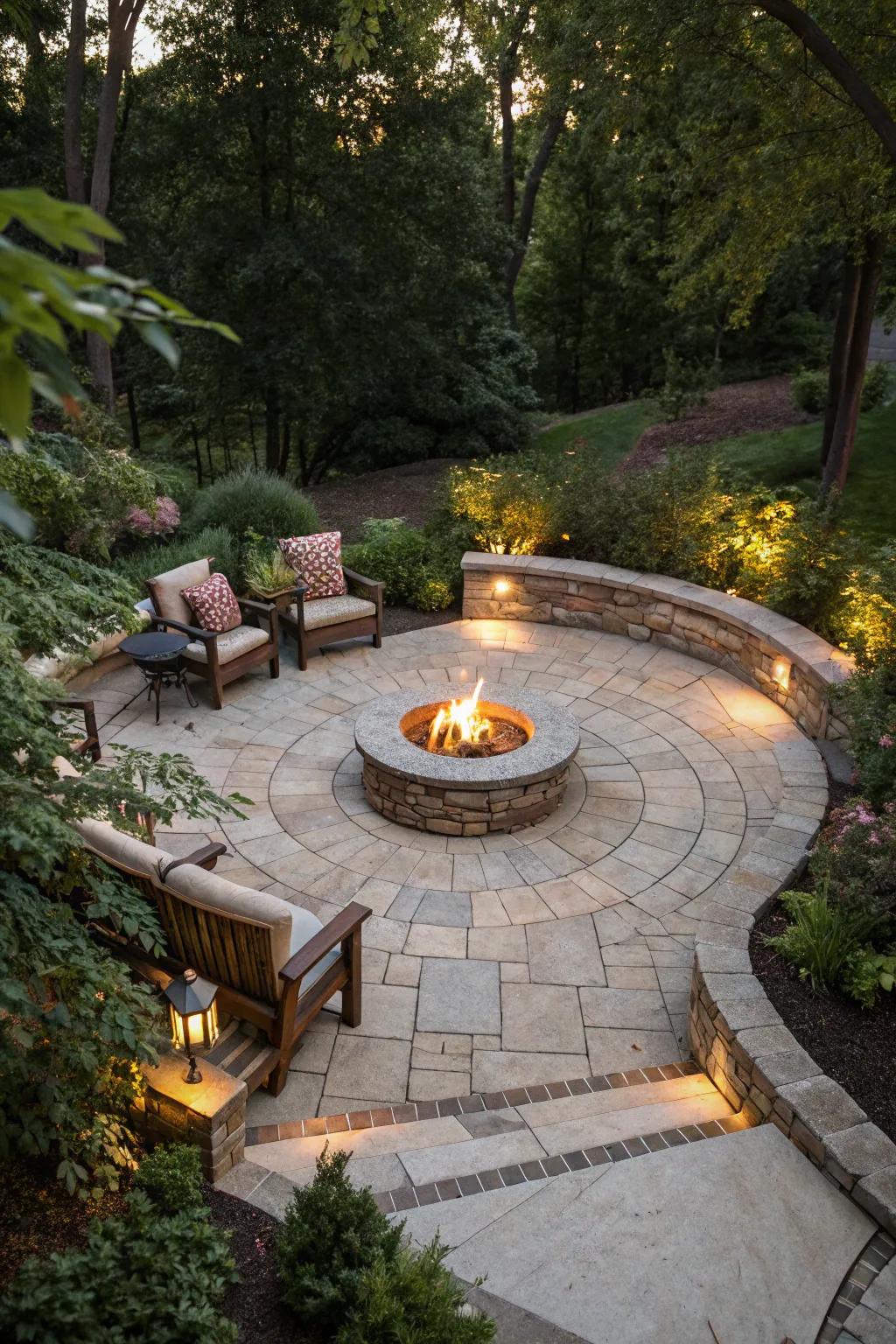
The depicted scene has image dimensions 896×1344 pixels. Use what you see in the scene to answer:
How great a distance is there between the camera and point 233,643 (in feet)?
24.0

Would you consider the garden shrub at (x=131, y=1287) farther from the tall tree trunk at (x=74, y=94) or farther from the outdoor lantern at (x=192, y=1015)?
the tall tree trunk at (x=74, y=94)

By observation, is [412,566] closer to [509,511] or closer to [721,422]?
[509,511]

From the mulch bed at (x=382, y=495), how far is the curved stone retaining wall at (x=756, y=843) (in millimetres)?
3784

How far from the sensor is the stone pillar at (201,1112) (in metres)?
3.12

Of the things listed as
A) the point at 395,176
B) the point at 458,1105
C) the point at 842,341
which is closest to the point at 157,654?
the point at 458,1105

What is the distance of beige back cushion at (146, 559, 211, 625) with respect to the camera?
7.17 metres

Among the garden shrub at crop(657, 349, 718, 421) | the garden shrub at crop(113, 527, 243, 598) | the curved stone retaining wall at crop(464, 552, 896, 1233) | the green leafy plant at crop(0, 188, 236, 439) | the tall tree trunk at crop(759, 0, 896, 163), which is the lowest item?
the curved stone retaining wall at crop(464, 552, 896, 1233)

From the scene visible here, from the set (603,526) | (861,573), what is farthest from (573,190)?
(861,573)

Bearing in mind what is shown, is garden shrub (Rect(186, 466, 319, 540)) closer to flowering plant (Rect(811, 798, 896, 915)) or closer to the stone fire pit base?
the stone fire pit base

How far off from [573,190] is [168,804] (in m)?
22.4

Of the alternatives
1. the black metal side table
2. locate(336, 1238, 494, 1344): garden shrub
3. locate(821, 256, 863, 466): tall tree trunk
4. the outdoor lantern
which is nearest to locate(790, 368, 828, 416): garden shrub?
locate(821, 256, 863, 466): tall tree trunk

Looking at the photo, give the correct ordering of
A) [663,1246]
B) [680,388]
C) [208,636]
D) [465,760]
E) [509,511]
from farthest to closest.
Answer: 1. [680,388]
2. [509,511]
3. [208,636]
4. [465,760]
5. [663,1246]

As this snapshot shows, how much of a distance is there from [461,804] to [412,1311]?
133 inches

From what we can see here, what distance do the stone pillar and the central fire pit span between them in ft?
8.58
